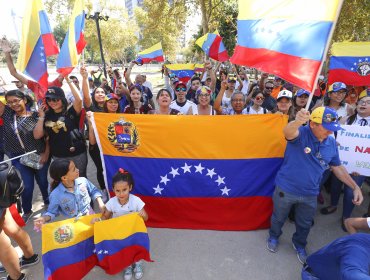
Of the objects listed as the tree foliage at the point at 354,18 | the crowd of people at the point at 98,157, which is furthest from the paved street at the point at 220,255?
the tree foliage at the point at 354,18

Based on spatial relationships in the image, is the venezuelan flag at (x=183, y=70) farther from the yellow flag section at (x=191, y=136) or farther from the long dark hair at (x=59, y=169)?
the long dark hair at (x=59, y=169)

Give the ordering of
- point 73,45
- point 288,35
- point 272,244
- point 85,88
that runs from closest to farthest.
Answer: point 288,35 < point 272,244 < point 73,45 < point 85,88

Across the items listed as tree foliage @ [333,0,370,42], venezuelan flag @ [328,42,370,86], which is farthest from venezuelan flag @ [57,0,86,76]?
tree foliage @ [333,0,370,42]

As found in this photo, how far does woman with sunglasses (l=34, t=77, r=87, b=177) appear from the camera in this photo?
361 cm

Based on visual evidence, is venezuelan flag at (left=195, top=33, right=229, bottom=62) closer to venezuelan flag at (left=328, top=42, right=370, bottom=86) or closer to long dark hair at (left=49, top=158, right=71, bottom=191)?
venezuelan flag at (left=328, top=42, right=370, bottom=86)

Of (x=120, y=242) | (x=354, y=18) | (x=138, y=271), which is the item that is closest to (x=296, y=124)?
(x=120, y=242)

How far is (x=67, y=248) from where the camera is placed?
2666mm

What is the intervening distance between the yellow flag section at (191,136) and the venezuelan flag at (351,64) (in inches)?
137

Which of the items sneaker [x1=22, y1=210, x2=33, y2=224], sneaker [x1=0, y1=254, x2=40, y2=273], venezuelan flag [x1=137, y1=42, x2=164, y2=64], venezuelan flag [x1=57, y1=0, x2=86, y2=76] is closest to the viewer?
sneaker [x1=0, y1=254, x2=40, y2=273]

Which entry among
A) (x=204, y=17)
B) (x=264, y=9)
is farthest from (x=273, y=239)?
(x=204, y=17)

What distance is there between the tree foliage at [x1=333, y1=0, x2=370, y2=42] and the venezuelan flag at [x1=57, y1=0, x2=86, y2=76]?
13821 mm

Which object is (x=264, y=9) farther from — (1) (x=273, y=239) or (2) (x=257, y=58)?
(1) (x=273, y=239)

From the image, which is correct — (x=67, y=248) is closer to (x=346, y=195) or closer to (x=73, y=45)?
(x=73, y=45)

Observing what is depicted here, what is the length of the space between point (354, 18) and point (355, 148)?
15.7 meters
